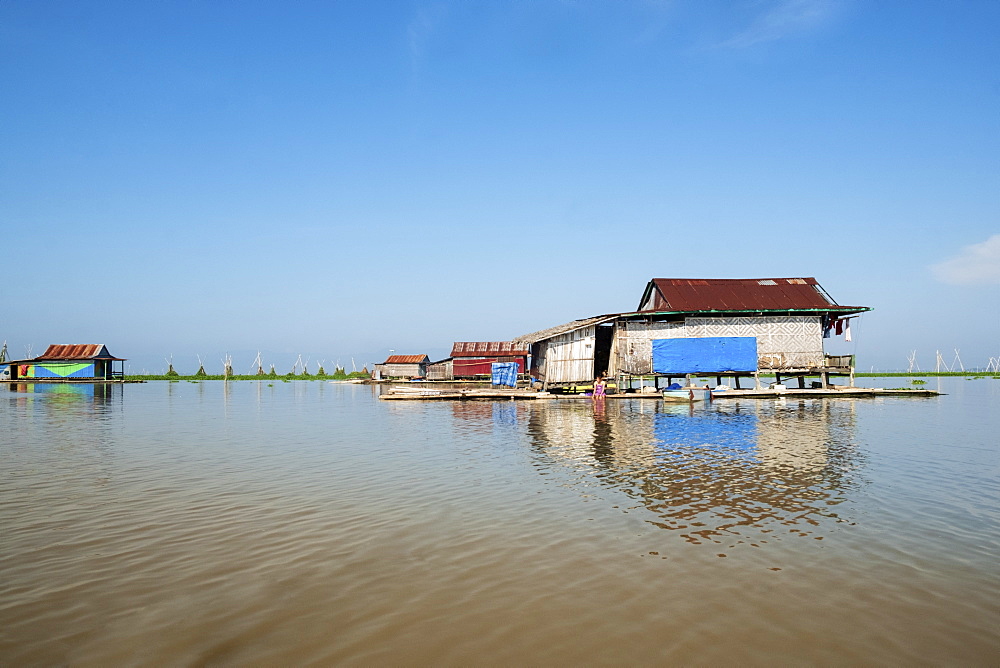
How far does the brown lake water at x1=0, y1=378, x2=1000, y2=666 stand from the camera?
5.20m

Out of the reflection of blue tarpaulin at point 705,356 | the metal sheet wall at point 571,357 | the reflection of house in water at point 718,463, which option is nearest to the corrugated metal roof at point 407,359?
the metal sheet wall at point 571,357

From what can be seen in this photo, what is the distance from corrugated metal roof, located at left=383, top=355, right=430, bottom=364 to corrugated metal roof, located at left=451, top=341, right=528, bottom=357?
16.2m

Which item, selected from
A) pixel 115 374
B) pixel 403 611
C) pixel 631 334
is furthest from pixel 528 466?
pixel 115 374

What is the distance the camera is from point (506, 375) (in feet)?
180

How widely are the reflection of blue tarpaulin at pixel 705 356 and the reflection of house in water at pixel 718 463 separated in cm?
1290

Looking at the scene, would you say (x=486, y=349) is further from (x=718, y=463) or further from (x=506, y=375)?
(x=718, y=463)

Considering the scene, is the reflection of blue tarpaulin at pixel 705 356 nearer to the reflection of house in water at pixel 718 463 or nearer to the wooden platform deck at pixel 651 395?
the wooden platform deck at pixel 651 395

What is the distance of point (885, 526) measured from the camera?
8.82 meters

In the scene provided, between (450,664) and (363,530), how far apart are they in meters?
4.25

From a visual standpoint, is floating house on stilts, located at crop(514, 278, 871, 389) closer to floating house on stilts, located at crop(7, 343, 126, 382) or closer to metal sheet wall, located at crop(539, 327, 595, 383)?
metal sheet wall, located at crop(539, 327, 595, 383)

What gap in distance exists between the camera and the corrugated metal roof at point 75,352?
259 feet

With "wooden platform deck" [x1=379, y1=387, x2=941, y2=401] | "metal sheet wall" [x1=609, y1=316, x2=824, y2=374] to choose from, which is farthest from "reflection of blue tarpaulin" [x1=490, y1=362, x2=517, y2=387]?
"metal sheet wall" [x1=609, y1=316, x2=824, y2=374]

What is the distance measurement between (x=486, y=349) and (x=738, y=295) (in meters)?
41.0

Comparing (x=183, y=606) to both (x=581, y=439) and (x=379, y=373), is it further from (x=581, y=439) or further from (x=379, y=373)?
(x=379, y=373)
